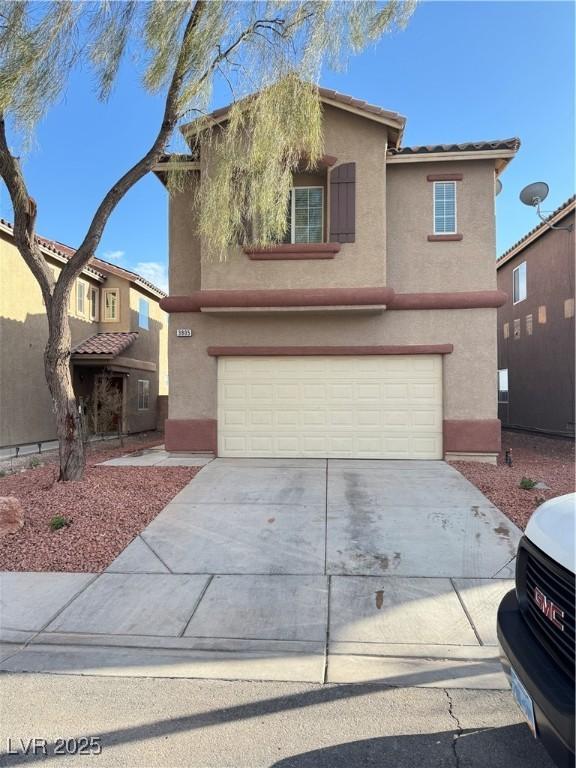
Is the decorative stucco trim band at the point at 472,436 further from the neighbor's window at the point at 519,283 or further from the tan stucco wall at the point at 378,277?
the neighbor's window at the point at 519,283

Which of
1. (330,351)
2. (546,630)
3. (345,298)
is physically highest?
(345,298)

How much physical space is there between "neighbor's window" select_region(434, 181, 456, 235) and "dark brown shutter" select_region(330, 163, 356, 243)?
1916 millimetres

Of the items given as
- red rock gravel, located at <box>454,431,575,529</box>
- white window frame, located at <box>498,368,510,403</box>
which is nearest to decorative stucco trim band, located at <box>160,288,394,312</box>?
red rock gravel, located at <box>454,431,575,529</box>

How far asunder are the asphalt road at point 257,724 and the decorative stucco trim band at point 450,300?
8.15 metres

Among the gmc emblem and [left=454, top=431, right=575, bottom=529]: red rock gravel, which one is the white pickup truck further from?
[left=454, top=431, right=575, bottom=529]: red rock gravel

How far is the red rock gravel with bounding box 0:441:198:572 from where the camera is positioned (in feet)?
17.5

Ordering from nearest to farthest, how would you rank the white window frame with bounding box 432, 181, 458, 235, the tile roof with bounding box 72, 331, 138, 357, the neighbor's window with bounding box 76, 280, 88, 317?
the white window frame with bounding box 432, 181, 458, 235 < the tile roof with bounding box 72, 331, 138, 357 < the neighbor's window with bounding box 76, 280, 88, 317

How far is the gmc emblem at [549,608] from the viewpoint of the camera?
2.19 metres

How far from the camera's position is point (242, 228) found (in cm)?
981

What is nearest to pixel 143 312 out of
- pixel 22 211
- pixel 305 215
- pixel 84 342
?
pixel 84 342

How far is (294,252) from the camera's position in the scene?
10062 millimetres

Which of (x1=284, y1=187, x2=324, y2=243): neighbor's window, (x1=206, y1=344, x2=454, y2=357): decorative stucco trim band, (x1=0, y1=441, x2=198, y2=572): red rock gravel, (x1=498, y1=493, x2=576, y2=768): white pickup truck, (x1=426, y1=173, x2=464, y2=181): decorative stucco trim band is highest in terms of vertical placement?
(x1=426, y1=173, x2=464, y2=181): decorative stucco trim band

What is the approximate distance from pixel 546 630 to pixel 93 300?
18.5 meters

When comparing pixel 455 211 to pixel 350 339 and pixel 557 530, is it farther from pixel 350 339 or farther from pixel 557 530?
pixel 557 530
